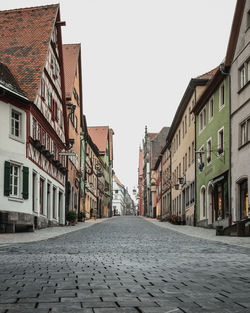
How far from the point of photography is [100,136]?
252 feet

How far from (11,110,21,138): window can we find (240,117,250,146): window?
10026mm

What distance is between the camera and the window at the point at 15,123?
22.5 metres

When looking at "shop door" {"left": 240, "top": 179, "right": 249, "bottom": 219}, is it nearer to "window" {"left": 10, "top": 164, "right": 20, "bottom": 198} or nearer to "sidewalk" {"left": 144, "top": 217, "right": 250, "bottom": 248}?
"sidewalk" {"left": 144, "top": 217, "right": 250, "bottom": 248}

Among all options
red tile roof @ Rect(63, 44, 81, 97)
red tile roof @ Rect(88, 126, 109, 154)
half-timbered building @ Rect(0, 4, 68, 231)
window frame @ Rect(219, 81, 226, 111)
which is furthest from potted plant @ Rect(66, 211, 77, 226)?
red tile roof @ Rect(88, 126, 109, 154)

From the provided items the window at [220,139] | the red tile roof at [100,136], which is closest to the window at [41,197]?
the window at [220,139]

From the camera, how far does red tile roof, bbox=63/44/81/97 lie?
38.1 meters

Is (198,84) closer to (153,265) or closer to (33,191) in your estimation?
(33,191)

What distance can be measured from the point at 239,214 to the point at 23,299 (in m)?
19.3

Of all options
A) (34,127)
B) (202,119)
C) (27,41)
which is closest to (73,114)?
(202,119)

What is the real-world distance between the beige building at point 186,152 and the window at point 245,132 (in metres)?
10.6

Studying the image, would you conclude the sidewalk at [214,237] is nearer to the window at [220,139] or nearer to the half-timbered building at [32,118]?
the window at [220,139]

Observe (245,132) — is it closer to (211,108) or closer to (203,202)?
(211,108)

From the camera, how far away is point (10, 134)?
21812 millimetres

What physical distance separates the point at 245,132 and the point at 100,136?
179 ft
